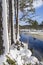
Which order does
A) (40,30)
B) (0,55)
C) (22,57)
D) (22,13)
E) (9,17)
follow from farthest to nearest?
1. (22,13)
2. (40,30)
3. (9,17)
4. (22,57)
5. (0,55)

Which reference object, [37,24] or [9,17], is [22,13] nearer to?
[37,24]

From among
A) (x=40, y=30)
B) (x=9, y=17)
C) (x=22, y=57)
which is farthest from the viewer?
(x=40, y=30)

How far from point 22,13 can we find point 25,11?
0.68 ft

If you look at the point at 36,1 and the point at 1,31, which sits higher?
the point at 36,1

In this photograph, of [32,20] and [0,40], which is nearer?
[0,40]

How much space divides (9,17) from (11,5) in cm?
47

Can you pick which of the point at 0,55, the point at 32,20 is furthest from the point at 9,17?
the point at 32,20

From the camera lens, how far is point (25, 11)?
31.7ft

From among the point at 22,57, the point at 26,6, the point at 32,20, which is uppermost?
the point at 26,6

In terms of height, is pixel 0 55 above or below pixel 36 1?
below

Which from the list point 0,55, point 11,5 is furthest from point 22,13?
point 0,55

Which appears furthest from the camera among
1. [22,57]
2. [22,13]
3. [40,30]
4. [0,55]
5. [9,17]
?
[22,13]

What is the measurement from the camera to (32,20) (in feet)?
30.9

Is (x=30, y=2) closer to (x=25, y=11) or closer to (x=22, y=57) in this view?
(x=25, y=11)
